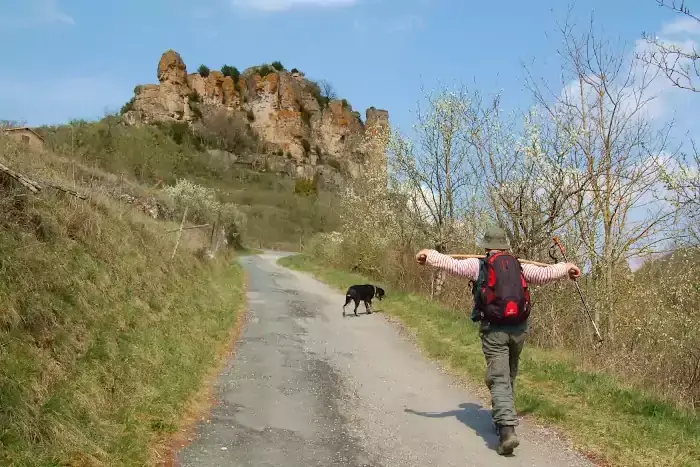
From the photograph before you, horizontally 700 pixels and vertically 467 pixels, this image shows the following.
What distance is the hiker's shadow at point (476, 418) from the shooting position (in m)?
5.93

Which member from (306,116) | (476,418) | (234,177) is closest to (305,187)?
(234,177)

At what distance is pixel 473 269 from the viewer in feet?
19.3

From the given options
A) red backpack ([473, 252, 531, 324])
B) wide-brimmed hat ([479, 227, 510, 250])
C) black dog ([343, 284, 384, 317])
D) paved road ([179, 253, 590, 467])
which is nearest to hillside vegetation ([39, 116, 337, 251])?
black dog ([343, 284, 384, 317])

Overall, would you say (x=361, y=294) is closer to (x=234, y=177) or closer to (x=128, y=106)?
(x=234, y=177)

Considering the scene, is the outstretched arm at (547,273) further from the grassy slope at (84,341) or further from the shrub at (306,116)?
the shrub at (306,116)

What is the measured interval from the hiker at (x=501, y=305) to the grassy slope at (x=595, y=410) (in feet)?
2.87

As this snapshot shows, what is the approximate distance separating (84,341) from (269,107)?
4732 inches

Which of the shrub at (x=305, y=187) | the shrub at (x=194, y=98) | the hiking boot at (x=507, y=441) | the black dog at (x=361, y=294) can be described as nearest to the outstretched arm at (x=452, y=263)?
the hiking boot at (x=507, y=441)

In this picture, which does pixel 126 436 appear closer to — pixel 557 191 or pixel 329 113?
pixel 557 191

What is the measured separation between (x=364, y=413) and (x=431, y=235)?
12.7m

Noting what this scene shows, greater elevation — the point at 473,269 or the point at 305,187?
the point at 305,187

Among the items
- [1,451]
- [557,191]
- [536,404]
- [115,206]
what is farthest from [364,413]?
[115,206]

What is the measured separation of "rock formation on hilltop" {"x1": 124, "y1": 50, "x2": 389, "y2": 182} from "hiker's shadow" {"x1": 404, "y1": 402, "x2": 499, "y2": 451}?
10430 cm

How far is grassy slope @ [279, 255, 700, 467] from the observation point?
5297 mm
